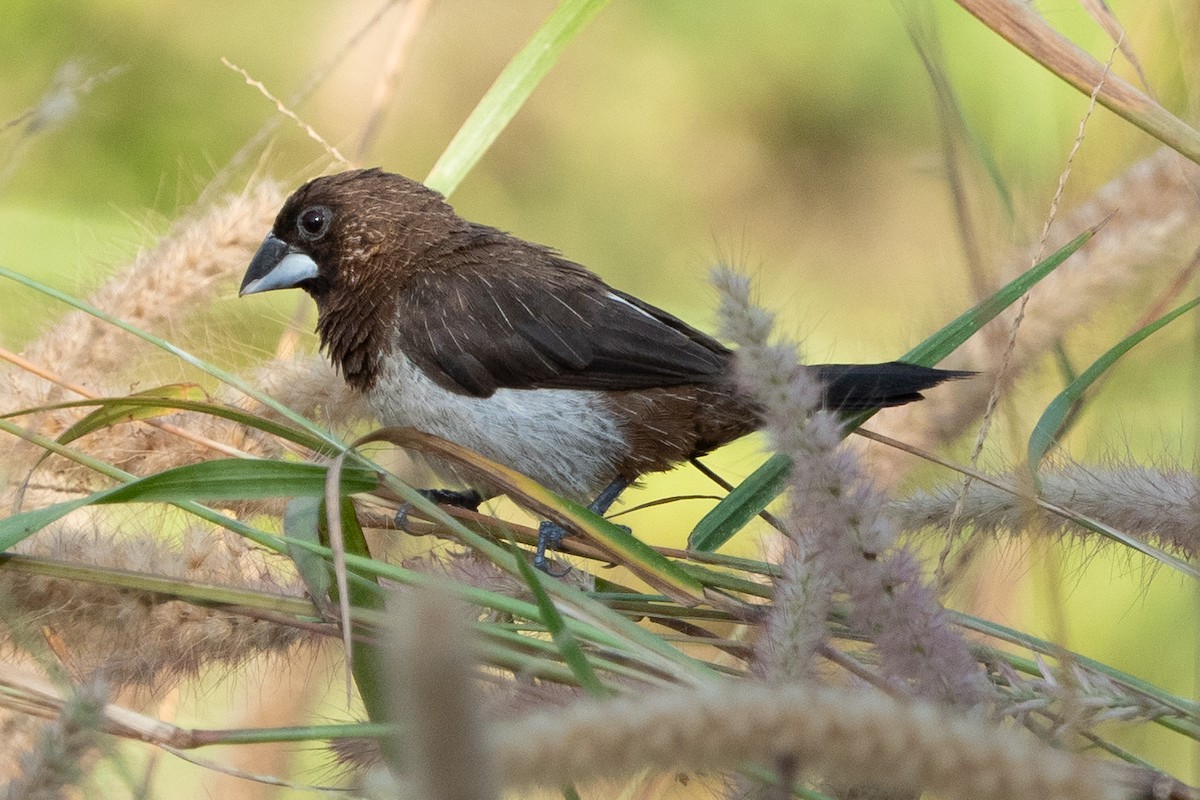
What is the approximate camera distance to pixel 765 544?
1.90m

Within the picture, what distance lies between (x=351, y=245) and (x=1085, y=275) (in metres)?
1.58

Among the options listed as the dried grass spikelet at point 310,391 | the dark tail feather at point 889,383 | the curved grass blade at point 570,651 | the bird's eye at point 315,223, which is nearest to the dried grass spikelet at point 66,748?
the curved grass blade at point 570,651

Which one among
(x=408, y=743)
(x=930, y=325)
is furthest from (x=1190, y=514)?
(x=408, y=743)

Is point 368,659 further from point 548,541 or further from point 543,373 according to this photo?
point 543,373

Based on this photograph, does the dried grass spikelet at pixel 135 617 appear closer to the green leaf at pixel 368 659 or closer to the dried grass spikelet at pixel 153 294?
the green leaf at pixel 368 659

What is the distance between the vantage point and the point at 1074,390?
164 centimetres

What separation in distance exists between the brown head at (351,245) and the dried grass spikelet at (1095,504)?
134cm

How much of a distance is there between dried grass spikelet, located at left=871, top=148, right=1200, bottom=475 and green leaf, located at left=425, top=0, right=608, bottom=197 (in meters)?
0.91

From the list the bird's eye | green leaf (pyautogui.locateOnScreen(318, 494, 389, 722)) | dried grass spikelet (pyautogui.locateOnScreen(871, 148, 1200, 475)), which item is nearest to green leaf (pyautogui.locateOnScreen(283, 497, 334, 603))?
green leaf (pyautogui.locateOnScreen(318, 494, 389, 722))

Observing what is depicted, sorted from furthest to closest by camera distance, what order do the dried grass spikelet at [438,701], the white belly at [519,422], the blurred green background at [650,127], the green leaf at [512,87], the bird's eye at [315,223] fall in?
the blurred green background at [650,127] < the bird's eye at [315,223] < the white belly at [519,422] < the green leaf at [512,87] < the dried grass spikelet at [438,701]

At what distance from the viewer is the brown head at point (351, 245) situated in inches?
107

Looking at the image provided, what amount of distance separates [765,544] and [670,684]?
675 mm

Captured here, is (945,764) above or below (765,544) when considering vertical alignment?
below

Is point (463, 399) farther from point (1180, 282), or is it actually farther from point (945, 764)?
point (945, 764)
